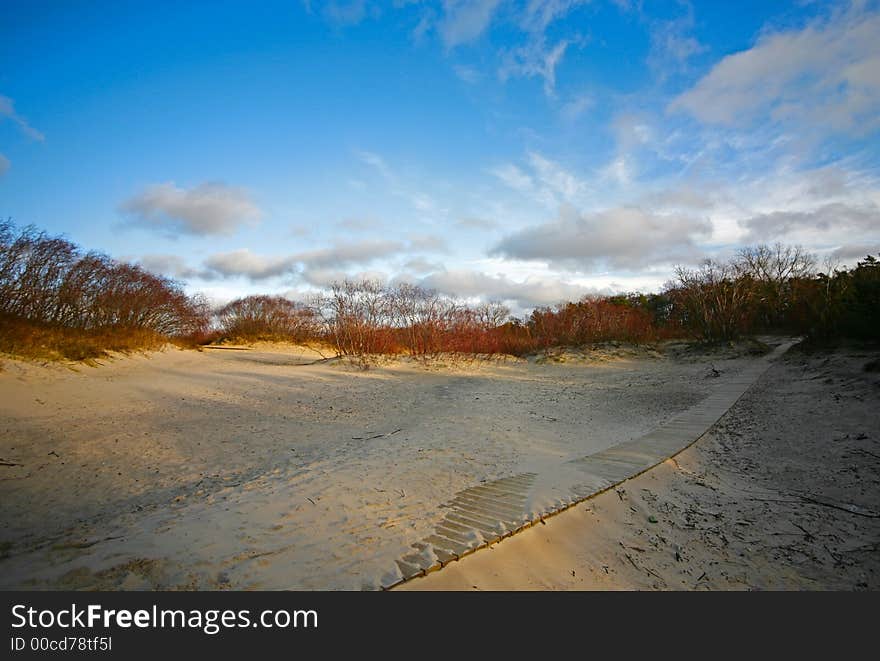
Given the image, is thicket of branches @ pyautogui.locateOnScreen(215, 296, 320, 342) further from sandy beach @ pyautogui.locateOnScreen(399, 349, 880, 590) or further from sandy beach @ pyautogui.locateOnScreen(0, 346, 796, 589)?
sandy beach @ pyautogui.locateOnScreen(399, 349, 880, 590)

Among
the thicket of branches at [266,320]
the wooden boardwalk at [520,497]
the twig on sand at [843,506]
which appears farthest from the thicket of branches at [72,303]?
the twig on sand at [843,506]

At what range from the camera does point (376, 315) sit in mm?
19844

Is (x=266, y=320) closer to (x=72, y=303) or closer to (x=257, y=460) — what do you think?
(x=72, y=303)

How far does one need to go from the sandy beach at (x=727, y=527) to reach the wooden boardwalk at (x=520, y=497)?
0.11m

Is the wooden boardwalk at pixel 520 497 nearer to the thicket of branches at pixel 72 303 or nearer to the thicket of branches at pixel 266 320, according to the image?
the thicket of branches at pixel 72 303

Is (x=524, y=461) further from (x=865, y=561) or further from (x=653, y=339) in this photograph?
(x=653, y=339)

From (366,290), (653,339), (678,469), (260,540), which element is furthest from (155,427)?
(653,339)

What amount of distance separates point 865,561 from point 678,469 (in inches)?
89.4

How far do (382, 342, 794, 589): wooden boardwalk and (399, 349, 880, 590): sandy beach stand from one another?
0.11m

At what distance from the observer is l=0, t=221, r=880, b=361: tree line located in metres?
13.1

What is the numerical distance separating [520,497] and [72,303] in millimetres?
18561

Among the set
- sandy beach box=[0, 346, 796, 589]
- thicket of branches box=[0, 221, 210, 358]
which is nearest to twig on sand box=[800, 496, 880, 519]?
sandy beach box=[0, 346, 796, 589]

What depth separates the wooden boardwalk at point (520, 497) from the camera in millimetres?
3090

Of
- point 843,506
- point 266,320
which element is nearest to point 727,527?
point 843,506
